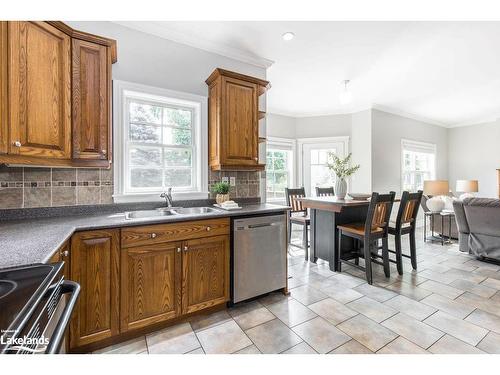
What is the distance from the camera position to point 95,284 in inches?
63.7

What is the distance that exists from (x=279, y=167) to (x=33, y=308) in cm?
470

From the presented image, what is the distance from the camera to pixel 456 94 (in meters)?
4.45

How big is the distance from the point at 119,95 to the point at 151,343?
85.1 inches

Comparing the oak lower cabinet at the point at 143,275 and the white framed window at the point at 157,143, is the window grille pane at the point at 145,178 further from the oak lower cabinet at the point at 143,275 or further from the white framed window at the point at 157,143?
the oak lower cabinet at the point at 143,275

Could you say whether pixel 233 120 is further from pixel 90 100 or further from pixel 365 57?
pixel 365 57

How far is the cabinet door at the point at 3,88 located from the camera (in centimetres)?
141

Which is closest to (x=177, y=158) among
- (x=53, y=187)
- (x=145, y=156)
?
(x=145, y=156)

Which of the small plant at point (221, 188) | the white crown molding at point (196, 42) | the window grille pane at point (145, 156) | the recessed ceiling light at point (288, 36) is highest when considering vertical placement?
the recessed ceiling light at point (288, 36)

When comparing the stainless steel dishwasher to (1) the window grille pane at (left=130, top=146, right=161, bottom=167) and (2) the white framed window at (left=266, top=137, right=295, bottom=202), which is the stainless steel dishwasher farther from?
(2) the white framed window at (left=266, top=137, right=295, bottom=202)

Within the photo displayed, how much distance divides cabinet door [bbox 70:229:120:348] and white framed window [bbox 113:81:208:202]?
28.3 inches

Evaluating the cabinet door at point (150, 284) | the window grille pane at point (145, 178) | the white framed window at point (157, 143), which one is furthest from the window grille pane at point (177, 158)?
the cabinet door at point (150, 284)

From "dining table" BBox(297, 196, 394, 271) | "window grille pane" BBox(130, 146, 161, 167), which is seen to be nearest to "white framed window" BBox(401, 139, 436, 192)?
"dining table" BBox(297, 196, 394, 271)

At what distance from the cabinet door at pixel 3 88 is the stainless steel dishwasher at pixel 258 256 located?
1.64m
